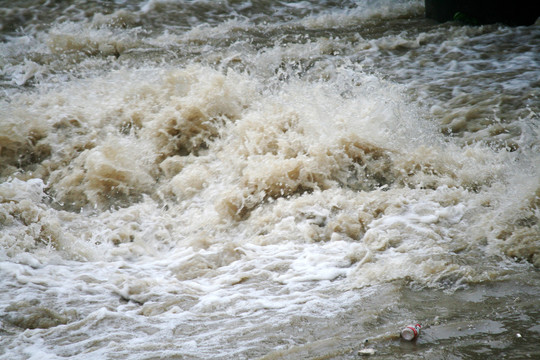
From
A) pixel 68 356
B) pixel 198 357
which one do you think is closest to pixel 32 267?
pixel 68 356

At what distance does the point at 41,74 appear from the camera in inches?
306

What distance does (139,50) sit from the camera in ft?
28.8

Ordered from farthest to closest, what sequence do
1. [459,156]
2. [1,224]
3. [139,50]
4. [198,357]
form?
[139,50] < [459,156] < [1,224] < [198,357]

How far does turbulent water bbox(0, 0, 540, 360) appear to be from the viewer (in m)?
3.00

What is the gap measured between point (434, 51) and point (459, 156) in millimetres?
3440

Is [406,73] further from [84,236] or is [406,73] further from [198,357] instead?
[198,357]

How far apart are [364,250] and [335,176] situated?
50.4 inches

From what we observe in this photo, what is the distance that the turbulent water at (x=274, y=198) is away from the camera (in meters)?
3.00

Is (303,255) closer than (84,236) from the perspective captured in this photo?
Yes

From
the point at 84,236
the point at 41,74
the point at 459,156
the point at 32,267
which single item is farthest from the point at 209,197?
the point at 41,74

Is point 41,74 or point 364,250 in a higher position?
point 41,74

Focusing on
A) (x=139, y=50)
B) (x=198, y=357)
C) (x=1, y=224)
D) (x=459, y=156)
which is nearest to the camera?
(x=198, y=357)

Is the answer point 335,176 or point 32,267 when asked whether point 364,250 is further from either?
point 32,267

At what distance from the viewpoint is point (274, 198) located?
484 cm
